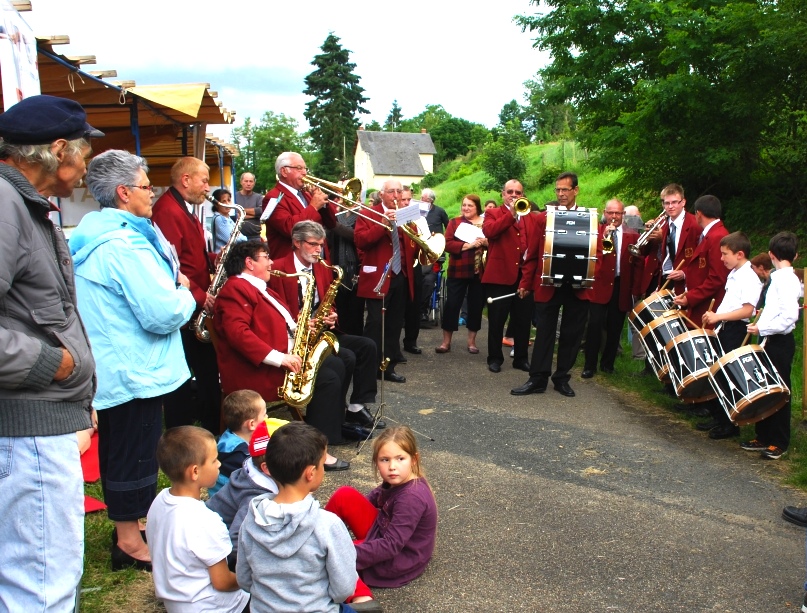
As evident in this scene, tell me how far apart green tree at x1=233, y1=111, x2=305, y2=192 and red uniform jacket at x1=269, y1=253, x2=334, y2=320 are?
167 feet

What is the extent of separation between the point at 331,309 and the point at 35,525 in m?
3.83

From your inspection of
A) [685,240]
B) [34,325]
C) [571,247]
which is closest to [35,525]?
[34,325]

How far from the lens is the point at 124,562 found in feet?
12.6

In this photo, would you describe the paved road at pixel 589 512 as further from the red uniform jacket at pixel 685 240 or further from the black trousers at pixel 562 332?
the red uniform jacket at pixel 685 240

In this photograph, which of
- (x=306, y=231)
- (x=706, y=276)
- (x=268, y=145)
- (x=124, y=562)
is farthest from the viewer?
(x=268, y=145)

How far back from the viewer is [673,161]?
11.6 metres

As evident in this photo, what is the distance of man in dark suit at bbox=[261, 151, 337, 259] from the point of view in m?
6.52

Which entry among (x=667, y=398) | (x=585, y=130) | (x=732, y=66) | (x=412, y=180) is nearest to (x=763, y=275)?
(x=667, y=398)

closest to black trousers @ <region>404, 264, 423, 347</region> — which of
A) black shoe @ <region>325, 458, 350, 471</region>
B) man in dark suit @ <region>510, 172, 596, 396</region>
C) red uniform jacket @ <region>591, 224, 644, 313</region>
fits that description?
man in dark suit @ <region>510, 172, 596, 396</region>

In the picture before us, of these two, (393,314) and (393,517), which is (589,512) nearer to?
(393,517)

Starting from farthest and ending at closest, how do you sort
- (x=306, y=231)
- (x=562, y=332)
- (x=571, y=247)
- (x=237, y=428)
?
(x=562, y=332), (x=571, y=247), (x=306, y=231), (x=237, y=428)

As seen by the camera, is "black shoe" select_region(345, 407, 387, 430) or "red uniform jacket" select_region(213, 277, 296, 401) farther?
"black shoe" select_region(345, 407, 387, 430)

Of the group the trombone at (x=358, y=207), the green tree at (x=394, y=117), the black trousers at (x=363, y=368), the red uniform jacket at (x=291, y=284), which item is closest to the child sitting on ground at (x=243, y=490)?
the red uniform jacket at (x=291, y=284)

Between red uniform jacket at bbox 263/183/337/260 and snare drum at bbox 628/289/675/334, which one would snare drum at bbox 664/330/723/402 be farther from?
red uniform jacket at bbox 263/183/337/260
